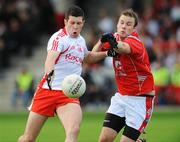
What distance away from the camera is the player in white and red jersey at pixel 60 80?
11.5 metres

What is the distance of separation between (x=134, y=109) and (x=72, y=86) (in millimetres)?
1102

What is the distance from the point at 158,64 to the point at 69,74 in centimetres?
1388

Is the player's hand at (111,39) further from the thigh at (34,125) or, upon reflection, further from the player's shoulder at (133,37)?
the thigh at (34,125)

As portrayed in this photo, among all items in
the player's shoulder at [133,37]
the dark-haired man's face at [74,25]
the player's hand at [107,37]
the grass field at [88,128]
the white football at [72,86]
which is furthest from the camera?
the grass field at [88,128]

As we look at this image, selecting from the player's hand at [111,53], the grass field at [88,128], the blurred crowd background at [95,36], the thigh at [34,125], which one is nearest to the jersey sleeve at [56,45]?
the player's hand at [111,53]

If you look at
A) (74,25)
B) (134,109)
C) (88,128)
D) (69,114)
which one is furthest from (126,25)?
(88,128)

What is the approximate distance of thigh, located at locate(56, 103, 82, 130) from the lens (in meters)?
11.3

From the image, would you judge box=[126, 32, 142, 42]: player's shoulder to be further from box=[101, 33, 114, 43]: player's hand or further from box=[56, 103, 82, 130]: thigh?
box=[56, 103, 82, 130]: thigh

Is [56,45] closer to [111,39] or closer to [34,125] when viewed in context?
[111,39]

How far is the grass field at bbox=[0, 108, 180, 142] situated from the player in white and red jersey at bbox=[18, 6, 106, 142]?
475 centimetres

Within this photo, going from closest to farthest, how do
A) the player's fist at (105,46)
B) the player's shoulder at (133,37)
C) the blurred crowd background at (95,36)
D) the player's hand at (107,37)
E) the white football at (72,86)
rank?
1. the player's hand at (107,37)
2. the white football at (72,86)
3. the player's shoulder at (133,37)
4. the player's fist at (105,46)
5. the blurred crowd background at (95,36)

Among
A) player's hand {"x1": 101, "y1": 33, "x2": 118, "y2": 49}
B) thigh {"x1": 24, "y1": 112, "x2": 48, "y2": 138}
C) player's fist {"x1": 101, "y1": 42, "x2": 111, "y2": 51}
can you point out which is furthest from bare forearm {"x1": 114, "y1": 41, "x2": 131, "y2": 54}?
thigh {"x1": 24, "y1": 112, "x2": 48, "y2": 138}

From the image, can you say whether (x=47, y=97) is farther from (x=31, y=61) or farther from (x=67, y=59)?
(x=31, y=61)

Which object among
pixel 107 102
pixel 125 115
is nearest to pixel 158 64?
pixel 107 102
